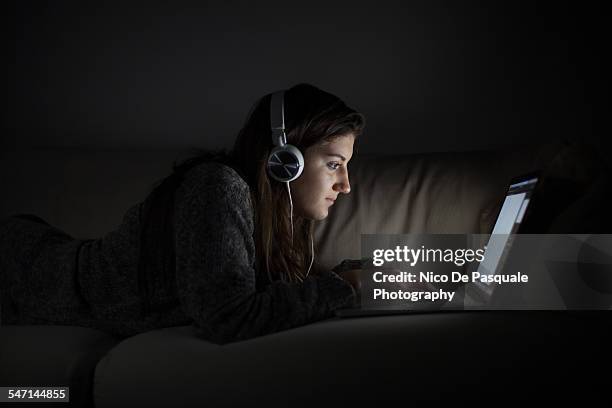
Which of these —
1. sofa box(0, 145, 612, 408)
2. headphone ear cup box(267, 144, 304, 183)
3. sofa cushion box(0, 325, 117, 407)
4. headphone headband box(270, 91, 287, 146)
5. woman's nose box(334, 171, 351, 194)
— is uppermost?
headphone headband box(270, 91, 287, 146)

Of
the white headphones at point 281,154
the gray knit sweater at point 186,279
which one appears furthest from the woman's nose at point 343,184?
the gray knit sweater at point 186,279

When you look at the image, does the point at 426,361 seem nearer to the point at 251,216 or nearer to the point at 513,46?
the point at 251,216

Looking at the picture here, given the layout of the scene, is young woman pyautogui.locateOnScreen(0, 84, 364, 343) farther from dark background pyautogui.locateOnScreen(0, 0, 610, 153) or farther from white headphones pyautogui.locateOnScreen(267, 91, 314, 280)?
dark background pyautogui.locateOnScreen(0, 0, 610, 153)

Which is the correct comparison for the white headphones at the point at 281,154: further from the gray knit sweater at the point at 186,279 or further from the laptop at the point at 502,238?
the laptop at the point at 502,238

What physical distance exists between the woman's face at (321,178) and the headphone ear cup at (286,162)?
0.28 feet

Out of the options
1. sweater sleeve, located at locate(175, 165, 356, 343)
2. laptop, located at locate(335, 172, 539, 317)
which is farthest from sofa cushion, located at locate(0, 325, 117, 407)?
laptop, located at locate(335, 172, 539, 317)

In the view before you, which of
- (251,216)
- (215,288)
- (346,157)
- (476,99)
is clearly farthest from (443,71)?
(215,288)

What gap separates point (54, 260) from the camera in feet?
3.97

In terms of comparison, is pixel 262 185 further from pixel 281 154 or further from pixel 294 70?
pixel 294 70

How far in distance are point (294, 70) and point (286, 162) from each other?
2.58 feet

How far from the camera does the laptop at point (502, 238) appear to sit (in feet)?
3.08

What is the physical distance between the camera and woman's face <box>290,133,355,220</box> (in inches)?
48.5

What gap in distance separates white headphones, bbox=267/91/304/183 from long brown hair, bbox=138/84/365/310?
0.04 m

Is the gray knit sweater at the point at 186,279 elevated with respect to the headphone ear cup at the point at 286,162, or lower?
lower
